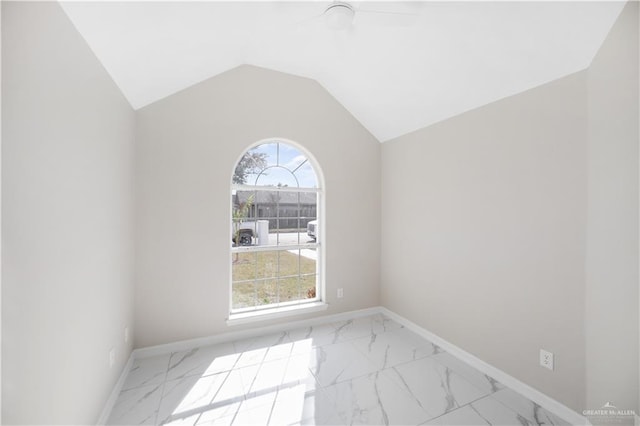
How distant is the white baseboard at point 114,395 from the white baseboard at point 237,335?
0.18 m

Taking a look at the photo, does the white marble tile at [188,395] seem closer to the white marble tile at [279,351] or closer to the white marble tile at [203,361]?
the white marble tile at [203,361]

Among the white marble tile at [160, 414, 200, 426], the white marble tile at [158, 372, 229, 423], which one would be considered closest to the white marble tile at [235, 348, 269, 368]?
the white marble tile at [158, 372, 229, 423]

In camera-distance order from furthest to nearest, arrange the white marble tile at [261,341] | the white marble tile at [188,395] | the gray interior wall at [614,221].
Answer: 1. the white marble tile at [261,341]
2. the white marble tile at [188,395]
3. the gray interior wall at [614,221]

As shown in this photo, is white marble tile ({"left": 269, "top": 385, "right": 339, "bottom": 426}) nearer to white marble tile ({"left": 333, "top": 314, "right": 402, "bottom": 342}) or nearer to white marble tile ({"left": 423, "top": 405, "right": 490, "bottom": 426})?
white marble tile ({"left": 423, "top": 405, "right": 490, "bottom": 426})

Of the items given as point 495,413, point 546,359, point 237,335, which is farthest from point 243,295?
point 546,359

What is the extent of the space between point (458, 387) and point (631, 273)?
133cm

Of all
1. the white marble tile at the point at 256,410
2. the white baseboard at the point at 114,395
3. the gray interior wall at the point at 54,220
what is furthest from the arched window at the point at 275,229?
the gray interior wall at the point at 54,220

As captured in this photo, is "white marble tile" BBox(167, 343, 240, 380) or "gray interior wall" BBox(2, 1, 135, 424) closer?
"gray interior wall" BBox(2, 1, 135, 424)

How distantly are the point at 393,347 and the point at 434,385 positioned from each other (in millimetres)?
595

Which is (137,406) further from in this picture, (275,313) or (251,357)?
(275,313)

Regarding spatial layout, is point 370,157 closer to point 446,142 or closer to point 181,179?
point 446,142

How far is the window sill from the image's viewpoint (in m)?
2.85

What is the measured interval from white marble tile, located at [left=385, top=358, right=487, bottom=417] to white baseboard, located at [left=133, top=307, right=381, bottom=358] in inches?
42.3

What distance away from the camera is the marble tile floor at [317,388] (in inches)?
70.8
